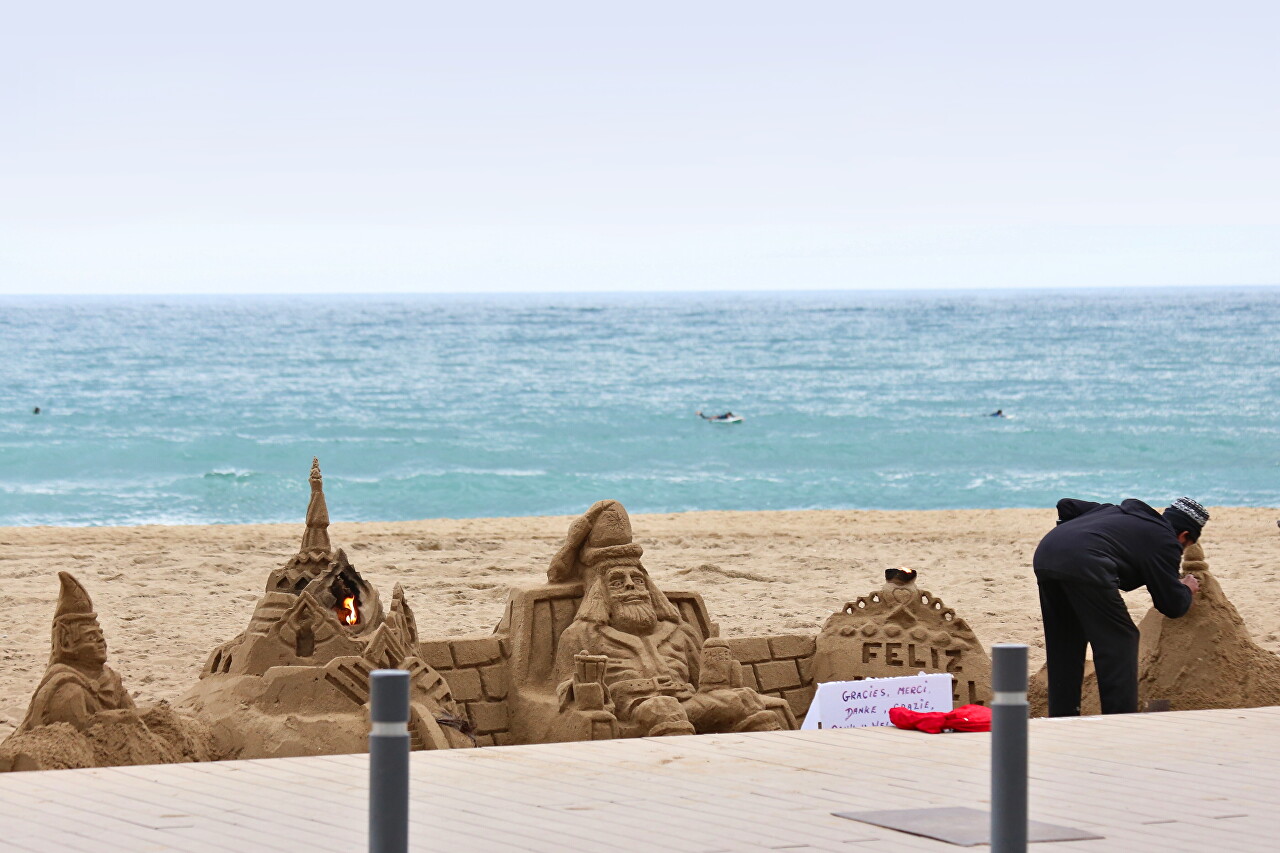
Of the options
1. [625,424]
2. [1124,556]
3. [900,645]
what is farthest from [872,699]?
[625,424]

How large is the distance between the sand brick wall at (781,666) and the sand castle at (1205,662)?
140 cm

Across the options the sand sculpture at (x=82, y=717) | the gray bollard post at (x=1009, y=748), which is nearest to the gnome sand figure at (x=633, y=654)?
the sand sculpture at (x=82, y=717)

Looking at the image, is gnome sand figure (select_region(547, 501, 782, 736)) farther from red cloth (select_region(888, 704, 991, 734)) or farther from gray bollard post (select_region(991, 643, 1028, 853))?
gray bollard post (select_region(991, 643, 1028, 853))

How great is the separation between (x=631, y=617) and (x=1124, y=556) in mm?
2326

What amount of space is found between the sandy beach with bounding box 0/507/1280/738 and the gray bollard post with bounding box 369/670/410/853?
20.2 feet

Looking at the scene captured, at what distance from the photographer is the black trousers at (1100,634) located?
7.77 m

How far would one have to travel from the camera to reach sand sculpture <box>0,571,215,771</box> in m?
6.23

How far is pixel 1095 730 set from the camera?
7000 millimetres

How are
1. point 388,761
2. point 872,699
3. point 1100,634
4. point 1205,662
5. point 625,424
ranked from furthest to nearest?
point 625,424 → point 1205,662 → point 1100,634 → point 872,699 → point 388,761

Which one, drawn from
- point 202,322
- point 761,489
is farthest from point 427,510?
point 202,322

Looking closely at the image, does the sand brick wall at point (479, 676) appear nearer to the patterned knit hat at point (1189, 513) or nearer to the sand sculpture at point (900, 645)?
the sand sculpture at point (900, 645)

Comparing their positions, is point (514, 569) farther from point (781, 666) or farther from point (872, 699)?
point (872, 699)

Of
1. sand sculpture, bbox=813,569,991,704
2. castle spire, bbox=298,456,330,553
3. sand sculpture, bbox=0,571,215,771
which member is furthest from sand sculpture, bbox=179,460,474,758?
sand sculpture, bbox=813,569,991,704

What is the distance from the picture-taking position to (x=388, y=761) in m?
3.76
